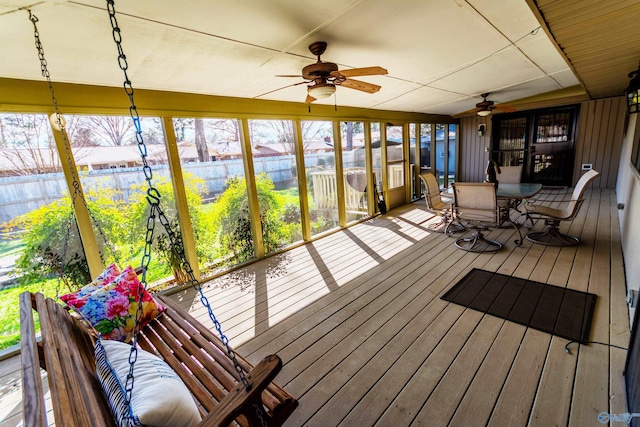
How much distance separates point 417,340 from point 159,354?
181cm

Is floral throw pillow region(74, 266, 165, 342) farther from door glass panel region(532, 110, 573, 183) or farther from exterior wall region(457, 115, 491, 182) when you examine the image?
door glass panel region(532, 110, 573, 183)

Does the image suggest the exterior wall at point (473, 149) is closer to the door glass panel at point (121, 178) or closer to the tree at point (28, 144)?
the door glass panel at point (121, 178)

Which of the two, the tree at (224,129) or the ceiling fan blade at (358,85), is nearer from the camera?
the ceiling fan blade at (358,85)

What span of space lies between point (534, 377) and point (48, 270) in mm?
3991

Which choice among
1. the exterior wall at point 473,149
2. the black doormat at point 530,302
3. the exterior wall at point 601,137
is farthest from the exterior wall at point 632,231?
the exterior wall at point 473,149

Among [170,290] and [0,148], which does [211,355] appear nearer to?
[170,290]

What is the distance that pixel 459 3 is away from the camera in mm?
2027

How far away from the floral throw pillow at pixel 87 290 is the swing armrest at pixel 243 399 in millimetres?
1343

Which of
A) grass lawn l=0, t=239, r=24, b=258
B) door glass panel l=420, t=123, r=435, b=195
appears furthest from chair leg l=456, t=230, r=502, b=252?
grass lawn l=0, t=239, r=24, b=258

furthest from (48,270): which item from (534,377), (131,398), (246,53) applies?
(534,377)

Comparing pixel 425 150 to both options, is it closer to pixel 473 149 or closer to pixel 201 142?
pixel 473 149

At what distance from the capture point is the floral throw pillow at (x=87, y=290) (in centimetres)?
173

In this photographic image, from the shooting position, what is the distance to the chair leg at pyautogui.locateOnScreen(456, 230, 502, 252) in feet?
12.8

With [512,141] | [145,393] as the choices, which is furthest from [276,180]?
[512,141]
